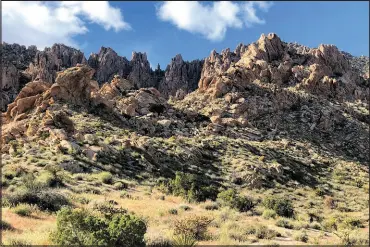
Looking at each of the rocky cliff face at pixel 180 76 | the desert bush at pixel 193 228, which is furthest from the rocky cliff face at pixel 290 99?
the rocky cliff face at pixel 180 76

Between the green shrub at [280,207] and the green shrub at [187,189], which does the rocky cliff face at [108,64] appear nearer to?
the green shrub at [187,189]

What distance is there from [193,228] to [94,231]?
4.08 metres

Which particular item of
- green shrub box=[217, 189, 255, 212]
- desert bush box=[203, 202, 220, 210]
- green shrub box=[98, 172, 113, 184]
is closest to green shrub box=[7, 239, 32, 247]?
desert bush box=[203, 202, 220, 210]

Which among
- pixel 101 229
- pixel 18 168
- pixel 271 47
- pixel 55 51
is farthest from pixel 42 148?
pixel 55 51

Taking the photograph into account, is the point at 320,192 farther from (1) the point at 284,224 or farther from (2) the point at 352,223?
(1) the point at 284,224

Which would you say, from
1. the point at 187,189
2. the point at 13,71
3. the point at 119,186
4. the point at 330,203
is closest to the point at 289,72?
the point at 330,203

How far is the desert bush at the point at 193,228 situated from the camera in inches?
520

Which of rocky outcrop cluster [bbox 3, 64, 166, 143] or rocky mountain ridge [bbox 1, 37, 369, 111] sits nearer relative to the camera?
rocky outcrop cluster [bbox 3, 64, 166, 143]

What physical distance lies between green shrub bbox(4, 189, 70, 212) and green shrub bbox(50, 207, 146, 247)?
5.30 metres

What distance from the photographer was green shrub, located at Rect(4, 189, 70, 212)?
625 inches

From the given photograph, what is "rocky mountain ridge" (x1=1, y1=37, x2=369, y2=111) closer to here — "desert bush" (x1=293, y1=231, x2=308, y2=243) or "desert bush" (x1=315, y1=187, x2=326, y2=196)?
"desert bush" (x1=315, y1=187, x2=326, y2=196)

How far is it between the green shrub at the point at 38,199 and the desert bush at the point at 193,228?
19.0 feet

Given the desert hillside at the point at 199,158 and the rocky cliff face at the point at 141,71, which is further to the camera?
the rocky cliff face at the point at 141,71

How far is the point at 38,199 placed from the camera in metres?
16.2
